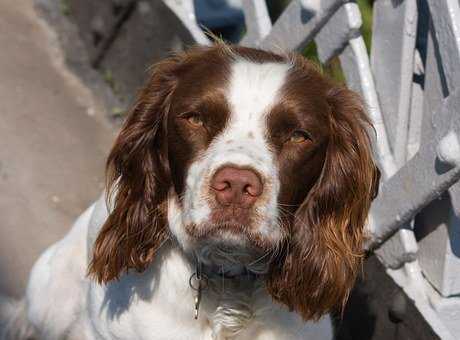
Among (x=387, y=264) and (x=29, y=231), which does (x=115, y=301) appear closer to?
(x=387, y=264)

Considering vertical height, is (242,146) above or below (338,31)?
above

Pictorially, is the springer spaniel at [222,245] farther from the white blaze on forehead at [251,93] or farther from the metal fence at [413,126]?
the metal fence at [413,126]

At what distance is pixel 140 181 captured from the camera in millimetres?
3525

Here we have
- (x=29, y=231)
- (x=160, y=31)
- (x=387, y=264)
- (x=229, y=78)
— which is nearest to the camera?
(x=229, y=78)

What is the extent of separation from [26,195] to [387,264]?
1.88m

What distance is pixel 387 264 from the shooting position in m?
4.32

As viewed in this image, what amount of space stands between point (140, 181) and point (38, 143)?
2.15m

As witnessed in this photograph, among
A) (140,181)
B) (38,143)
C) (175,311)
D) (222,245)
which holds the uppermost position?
(222,245)

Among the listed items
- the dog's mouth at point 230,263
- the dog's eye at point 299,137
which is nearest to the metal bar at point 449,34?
the dog's eye at point 299,137

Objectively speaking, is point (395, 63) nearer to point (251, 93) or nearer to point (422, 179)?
point (422, 179)

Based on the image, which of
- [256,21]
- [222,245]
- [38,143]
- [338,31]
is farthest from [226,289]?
[38,143]

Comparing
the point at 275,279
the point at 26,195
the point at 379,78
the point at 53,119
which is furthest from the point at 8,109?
the point at 275,279

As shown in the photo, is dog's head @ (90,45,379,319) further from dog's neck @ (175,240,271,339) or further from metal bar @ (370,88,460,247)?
metal bar @ (370,88,460,247)

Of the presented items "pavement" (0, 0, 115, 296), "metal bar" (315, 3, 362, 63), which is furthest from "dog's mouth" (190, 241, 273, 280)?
"pavement" (0, 0, 115, 296)
